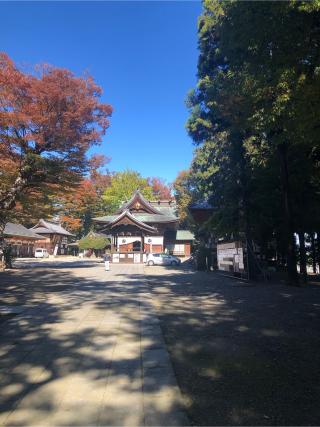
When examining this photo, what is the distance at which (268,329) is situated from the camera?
684cm

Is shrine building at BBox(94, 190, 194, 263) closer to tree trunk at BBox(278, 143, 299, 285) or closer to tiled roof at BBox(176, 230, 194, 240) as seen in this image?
tiled roof at BBox(176, 230, 194, 240)

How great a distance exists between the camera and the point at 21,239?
47688mm

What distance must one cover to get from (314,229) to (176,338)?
1234 centimetres

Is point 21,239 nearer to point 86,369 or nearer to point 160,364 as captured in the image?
point 86,369

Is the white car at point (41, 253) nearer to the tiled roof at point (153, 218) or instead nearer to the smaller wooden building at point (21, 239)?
the smaller wooden building at point (21, 239)

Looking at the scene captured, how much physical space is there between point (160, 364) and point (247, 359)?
4.12ft

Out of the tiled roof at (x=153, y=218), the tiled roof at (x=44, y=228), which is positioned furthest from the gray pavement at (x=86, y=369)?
the tiled roof at (x=44, y=228)

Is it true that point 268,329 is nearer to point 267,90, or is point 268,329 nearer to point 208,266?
point 267,90

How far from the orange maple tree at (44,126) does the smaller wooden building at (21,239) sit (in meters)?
19.8

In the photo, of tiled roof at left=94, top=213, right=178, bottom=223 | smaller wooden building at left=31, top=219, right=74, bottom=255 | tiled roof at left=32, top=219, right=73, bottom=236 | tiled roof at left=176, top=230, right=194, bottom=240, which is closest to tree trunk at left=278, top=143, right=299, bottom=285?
tiled roof at left=94, top=213, right=178, bottom=223

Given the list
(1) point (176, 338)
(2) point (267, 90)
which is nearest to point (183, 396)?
(1) point (176, 338)

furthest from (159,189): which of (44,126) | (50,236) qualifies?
(44,126)

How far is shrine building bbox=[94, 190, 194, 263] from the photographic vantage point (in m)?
37.8

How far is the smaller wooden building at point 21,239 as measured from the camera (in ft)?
133
